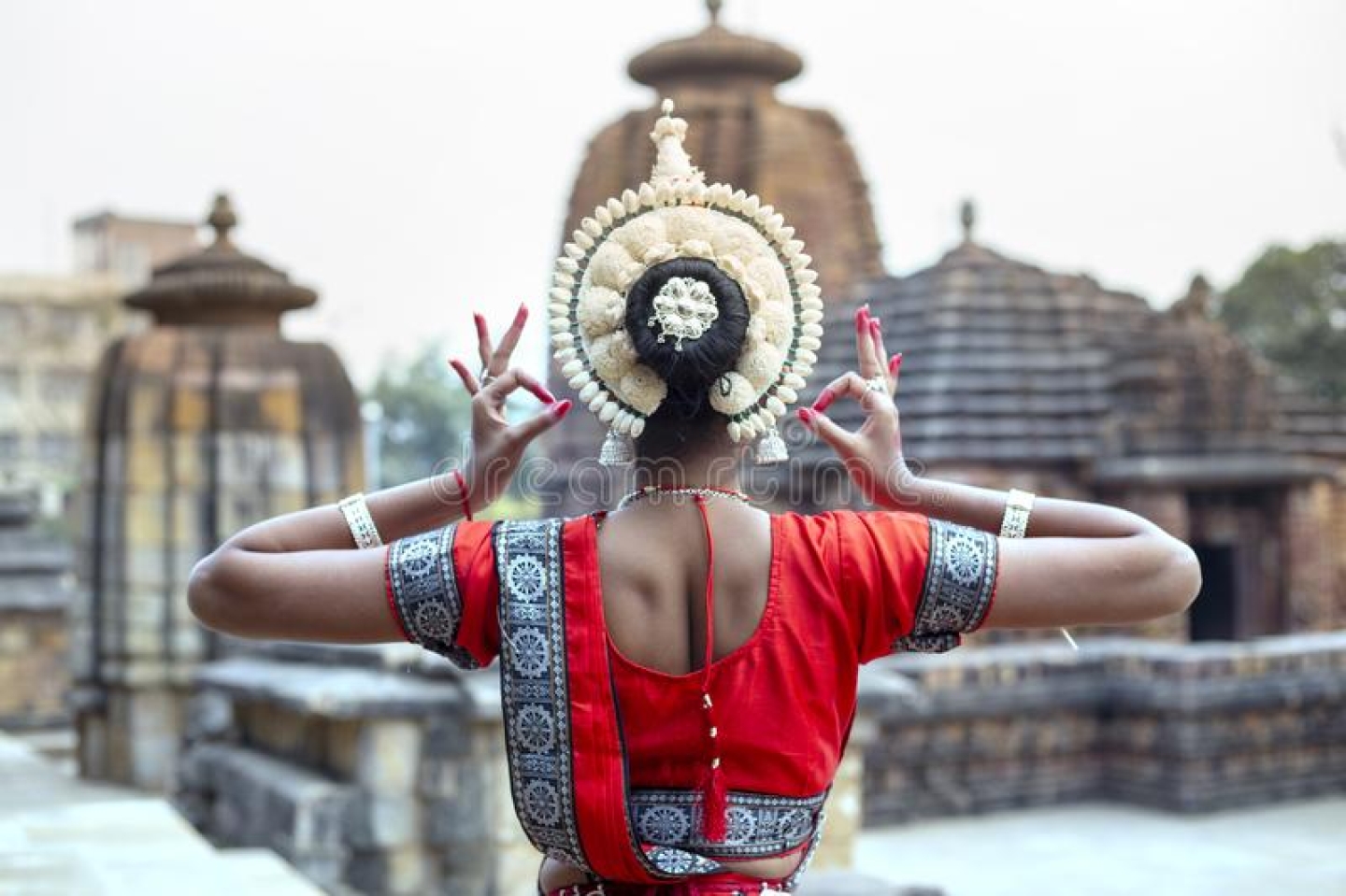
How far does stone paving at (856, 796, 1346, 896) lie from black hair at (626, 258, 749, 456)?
5.91m

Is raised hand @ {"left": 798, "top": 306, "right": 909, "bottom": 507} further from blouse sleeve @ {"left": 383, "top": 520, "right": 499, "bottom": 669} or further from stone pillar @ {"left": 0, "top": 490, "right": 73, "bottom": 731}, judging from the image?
stone pillar @ {"left": 0, "top": 490, "right": 73, "bottom": 731}

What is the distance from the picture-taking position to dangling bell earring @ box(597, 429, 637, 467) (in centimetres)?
226

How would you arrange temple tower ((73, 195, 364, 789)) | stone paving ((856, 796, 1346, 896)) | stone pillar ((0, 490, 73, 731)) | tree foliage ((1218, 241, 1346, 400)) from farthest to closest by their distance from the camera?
tree foliage ((1218, 241, 1346, 400)) < stone pillar ((0, 490, 73, 731)) < temple tower ((73, 195, 364, 789)) < stone paving ((856, 796, 1346, 896))

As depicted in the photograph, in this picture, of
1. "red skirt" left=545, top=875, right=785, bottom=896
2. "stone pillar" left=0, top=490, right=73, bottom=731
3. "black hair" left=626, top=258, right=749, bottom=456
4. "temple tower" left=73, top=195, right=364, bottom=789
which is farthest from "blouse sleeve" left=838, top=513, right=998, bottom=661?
"stone pillar" left=0, top=490, right=73, bottom=731

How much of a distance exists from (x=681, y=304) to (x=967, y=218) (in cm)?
→ 1156

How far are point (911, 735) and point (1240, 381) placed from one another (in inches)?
168

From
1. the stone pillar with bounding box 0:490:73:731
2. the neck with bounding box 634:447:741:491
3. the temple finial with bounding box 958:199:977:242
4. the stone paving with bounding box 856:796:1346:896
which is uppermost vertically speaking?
the temple finial with bounding box 958:199:977:242

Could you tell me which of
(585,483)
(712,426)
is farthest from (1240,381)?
(712,426)

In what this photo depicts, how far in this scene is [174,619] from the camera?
341 inches

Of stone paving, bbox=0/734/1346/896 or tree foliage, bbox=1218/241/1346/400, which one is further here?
tree foliage, bbox=1218/241/1346/400

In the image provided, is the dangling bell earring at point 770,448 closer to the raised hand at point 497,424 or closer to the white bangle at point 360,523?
the raised hand at point 497,424

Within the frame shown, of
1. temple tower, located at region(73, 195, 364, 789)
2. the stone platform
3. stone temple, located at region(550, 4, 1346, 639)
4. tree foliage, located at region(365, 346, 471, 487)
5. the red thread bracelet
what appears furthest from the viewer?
tree foliage, located at region(365, 346, 471, 487)

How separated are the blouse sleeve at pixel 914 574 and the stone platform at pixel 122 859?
235 cm

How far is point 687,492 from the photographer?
7.24 feet
